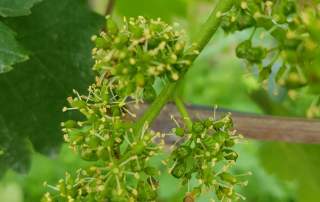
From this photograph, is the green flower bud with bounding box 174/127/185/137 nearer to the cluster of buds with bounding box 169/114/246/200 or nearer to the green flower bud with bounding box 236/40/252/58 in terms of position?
the cluster of buds with bounding box 169/114/246/200

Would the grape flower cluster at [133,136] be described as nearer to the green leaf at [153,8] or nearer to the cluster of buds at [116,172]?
the cluster of buds at [116,172]

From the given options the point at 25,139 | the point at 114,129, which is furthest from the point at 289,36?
the point at 25,139

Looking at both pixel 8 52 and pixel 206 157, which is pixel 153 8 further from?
pixel 206 157

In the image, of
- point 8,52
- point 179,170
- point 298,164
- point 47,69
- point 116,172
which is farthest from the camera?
point 298,164

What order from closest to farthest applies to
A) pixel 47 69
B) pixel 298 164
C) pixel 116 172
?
pixel 116 172
pixel 47 69
pixel 298 164

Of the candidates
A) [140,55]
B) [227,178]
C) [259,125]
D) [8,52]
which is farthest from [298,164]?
[140,55]

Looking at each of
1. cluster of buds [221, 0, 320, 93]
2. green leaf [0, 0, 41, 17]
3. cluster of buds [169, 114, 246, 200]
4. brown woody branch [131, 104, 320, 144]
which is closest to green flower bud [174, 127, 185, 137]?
cluster of buds [169, 114, 246, 200]
